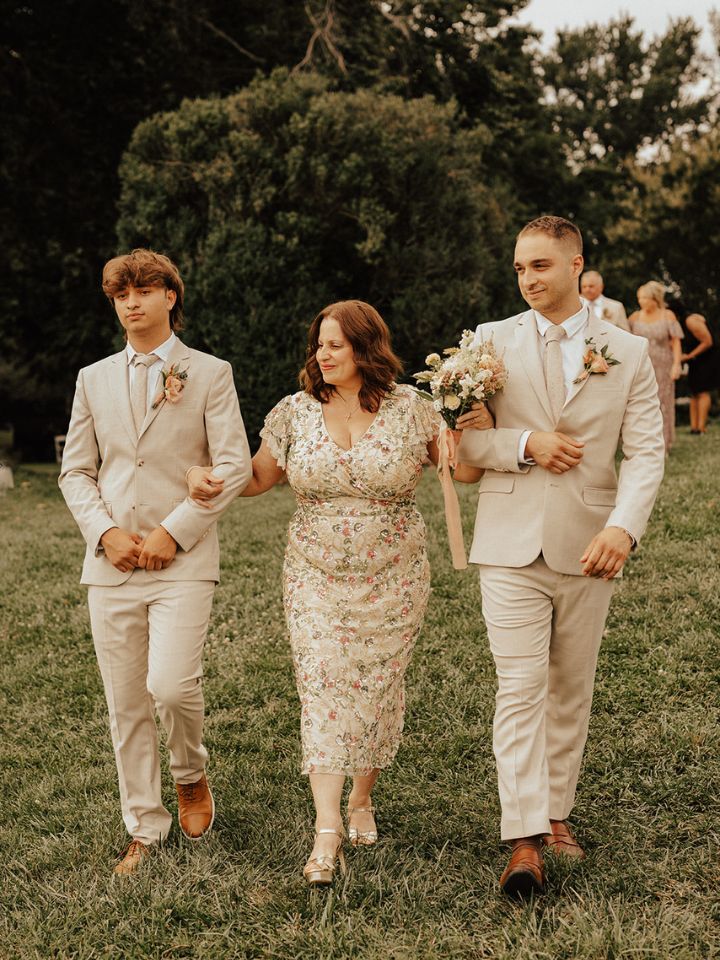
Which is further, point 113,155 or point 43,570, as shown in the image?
point 113,155

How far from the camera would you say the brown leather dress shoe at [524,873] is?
3.86m

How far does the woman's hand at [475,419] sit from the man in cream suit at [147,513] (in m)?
0.95

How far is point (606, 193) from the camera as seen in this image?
1560 inches

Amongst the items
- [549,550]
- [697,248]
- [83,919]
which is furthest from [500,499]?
[697,248]

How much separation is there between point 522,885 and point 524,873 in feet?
0.19

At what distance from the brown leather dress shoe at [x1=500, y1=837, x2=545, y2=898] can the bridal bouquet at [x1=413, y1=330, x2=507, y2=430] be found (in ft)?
5.39

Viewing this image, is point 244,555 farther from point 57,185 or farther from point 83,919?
point 57,185

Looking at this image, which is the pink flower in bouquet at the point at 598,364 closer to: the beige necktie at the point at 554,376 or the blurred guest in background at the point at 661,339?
the beige necktie at the point at 554,376

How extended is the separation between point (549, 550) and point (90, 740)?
331 cm

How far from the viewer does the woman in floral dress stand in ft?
14.5

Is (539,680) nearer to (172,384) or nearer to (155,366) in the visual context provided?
(172,384)

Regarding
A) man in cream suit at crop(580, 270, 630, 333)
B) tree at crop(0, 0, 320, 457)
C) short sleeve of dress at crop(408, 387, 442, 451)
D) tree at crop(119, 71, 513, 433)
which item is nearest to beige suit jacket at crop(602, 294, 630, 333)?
man in cream suit at crop(580, 270, 630, 333)

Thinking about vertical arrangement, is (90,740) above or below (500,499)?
below

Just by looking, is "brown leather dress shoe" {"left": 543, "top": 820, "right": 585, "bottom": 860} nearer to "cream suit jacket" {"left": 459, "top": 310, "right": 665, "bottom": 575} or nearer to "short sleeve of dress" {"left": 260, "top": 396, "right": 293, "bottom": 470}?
"cream suit jacket" {"left": 459, "top": 310, "right": 665, "bottom": 575}
